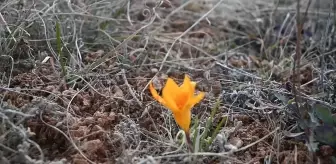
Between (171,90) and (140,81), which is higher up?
(171,90)

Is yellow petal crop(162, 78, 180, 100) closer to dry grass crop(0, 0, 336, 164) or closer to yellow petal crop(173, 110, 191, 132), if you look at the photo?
yellow petal crop(173, 110, 191, 132)

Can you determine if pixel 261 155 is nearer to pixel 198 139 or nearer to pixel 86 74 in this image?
pixel 198 139

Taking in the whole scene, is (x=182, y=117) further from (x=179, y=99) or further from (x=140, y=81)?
(x=140, y=81)

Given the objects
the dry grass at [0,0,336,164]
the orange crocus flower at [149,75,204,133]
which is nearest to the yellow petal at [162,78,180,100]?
the orange crocus flower at [149,75,204,133]

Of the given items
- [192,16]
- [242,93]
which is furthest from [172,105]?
[192,16]

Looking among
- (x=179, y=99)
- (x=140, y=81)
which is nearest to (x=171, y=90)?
(x=179, y=99)

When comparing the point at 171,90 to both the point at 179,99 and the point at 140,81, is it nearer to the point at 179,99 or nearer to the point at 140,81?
the point at 179,99

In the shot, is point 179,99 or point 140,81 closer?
point 179,99

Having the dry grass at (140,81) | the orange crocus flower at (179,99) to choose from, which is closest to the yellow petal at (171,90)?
the orange crocus flower at (179,99)

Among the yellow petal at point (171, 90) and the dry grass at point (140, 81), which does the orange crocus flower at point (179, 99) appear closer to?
the yellow petal at point (171, 90)
